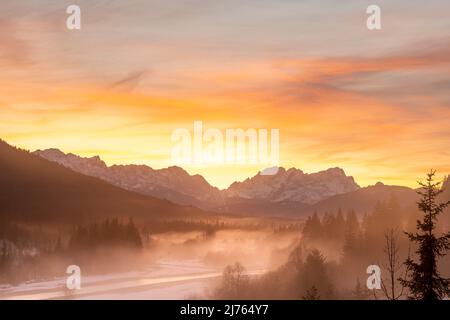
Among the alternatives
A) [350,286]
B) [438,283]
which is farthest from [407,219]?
[438,283]
